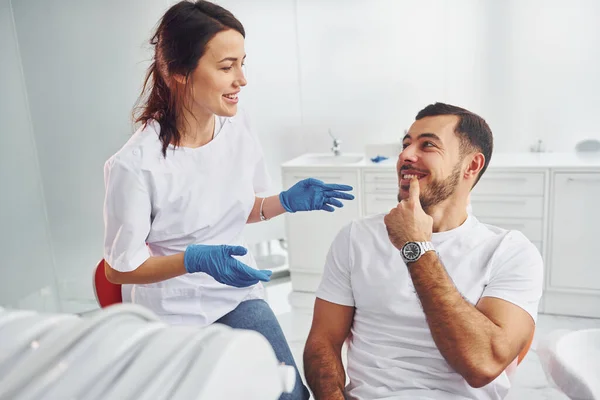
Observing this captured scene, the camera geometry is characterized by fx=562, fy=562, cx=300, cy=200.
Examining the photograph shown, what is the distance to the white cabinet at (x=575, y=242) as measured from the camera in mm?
2791

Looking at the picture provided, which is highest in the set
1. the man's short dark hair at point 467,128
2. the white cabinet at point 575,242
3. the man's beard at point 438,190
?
the man's short dark hair at point 467,128

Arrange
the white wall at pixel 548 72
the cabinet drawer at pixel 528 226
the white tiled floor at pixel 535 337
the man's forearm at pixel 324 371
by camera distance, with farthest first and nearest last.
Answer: the white wall at pixel 548 72
the cabinet drawer at pixel 528 226
the white tiled floor at pixel 535 337
the man's forearm at pixel 324 371

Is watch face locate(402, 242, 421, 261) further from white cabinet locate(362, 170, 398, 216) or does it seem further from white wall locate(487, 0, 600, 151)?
white wall locate(487, 0, 600, 151)

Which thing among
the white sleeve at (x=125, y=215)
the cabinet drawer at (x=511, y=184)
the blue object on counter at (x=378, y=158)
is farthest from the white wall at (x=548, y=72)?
the white sleeve at (x=125, y=215)

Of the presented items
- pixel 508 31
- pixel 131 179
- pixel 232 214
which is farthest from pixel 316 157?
pixel 131 179

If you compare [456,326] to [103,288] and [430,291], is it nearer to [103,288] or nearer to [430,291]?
[430,291]

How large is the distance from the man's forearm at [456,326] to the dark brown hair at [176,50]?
2.47ft

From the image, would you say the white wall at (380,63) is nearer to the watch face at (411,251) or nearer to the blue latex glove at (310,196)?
the blue latex glove at (310,196)

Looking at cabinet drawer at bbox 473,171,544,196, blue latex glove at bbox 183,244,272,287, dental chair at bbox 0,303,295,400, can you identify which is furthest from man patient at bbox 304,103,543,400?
cabinet drawer at bbox 473,171,544,196

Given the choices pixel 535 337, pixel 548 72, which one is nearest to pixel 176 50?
pixel 535 337

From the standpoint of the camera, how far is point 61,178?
3154mm

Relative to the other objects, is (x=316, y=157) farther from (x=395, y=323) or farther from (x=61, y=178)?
(x=395, y=323)

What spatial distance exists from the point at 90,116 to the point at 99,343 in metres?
2.89

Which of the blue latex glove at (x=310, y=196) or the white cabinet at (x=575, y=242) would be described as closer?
the blue latex glove at (x=310, y=196)
